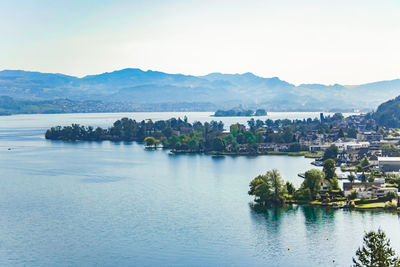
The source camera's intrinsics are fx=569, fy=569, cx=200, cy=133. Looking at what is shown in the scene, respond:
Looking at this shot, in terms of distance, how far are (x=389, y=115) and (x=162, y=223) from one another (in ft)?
109

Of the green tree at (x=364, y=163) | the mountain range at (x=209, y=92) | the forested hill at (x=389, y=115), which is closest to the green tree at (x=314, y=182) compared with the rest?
the green tree at (x=364, y=163)

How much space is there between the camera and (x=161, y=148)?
3359 cm

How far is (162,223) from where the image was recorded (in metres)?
13.3

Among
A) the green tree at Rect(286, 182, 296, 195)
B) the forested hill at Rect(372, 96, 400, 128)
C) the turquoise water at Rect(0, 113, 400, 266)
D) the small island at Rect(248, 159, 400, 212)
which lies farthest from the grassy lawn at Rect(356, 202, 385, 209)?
the forested hill at Rect(372, 96, 400, 128)

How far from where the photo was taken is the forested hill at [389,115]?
4074 centimetres

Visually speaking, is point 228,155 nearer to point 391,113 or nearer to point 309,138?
point 309,138

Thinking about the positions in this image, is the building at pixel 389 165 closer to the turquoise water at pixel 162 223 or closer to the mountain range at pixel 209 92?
the turquoise water at pixel 162 223

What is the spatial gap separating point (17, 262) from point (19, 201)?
224 inches

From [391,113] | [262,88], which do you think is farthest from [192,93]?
[391,113]

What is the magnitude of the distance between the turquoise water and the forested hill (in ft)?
72.4

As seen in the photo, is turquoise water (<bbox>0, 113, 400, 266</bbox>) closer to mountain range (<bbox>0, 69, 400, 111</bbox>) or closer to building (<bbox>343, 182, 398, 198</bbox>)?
building (<bbox>343, 182, 398, 198</bbox>)

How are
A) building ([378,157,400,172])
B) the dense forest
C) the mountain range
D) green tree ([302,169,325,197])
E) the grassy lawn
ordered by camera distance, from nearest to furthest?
1. the grassy lawn
2. green tree ([302,169,325,197])
3. building ([378,157,400,172])
4. the dense forest
5. the mountain range

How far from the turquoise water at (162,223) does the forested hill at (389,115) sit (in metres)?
22.1

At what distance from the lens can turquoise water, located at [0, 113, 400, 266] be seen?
11.0 meters
